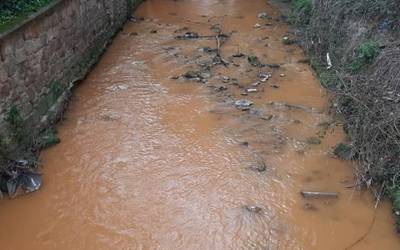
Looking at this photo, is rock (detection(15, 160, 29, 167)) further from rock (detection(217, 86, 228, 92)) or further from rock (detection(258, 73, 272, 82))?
rock (detection(258, 73, 272, 82))

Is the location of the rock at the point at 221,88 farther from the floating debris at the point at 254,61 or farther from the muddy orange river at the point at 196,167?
the floating debris at the point at 254,61

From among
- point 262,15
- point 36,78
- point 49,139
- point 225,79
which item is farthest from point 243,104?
point 262,15

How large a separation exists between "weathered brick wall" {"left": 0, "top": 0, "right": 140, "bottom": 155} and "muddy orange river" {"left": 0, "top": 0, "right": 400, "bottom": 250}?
0.44 m

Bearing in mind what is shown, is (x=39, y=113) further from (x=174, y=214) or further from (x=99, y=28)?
(x=99, y=28)

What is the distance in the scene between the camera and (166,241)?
4965 millimetres

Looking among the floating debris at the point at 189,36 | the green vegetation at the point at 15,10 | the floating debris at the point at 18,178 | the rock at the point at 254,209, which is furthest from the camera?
the floating debris at the point at 189,36

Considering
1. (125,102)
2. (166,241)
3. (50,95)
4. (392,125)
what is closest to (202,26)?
(125,102)

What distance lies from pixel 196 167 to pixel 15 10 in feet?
10.9

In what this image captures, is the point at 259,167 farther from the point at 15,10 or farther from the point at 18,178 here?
the point at 15,10

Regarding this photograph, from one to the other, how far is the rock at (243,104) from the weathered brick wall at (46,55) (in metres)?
2.84

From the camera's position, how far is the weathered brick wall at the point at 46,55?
576cm

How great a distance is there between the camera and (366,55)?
730 cm

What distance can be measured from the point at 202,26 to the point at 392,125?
6461mm

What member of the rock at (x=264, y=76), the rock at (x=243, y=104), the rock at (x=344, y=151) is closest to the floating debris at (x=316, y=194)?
the rock at (x=344, y=151)
